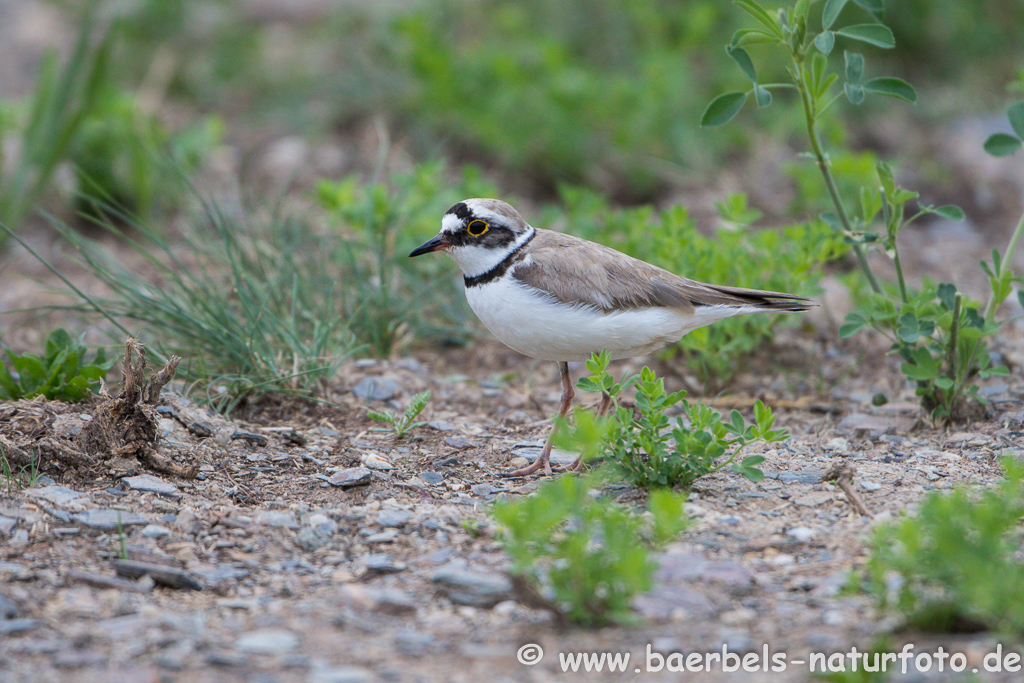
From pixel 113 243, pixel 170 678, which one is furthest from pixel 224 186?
pixel 170 678

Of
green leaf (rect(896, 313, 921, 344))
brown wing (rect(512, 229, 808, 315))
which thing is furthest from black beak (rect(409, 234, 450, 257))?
Result: green leaf (rect(896, 313, 921, 344))

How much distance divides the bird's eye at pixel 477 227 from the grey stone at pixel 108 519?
178 cm

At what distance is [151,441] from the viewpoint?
387cm

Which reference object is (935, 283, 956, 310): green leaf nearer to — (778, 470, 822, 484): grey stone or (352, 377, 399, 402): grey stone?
(778, 470, 822, 484): grey stone

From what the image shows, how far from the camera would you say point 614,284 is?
4.07m

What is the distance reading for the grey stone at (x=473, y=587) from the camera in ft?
9.65

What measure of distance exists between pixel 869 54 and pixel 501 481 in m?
6.85

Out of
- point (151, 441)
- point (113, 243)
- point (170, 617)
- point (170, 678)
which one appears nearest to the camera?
point (170, 678)

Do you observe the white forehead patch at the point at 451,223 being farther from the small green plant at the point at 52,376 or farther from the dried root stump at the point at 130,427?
the small green plant at the point at 52,376

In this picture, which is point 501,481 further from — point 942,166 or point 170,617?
point 942,166

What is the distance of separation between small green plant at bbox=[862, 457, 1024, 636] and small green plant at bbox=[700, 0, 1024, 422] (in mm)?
1544

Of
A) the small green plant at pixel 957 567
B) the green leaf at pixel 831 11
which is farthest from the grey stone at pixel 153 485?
the green leaf at pixel 831 11

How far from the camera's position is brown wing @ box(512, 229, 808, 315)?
158 inches

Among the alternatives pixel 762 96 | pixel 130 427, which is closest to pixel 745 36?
pixel 762 96
